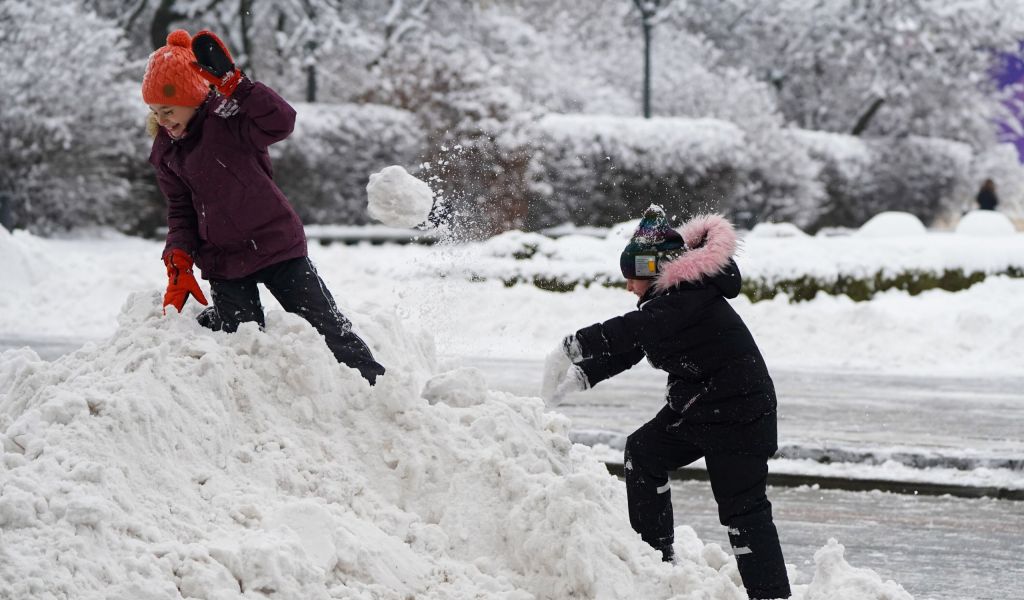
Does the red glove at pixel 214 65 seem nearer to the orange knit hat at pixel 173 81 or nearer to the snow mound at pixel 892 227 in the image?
the orange knit hat at pixel 173 81

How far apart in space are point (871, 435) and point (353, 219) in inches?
673

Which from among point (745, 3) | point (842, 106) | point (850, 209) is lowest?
point (850, 209)

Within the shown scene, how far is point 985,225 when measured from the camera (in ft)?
63.2

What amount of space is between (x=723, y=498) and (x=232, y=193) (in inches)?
84.3

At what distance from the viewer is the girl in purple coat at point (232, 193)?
16.1ft

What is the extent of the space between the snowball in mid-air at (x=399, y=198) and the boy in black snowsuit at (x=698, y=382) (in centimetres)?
Result: 142

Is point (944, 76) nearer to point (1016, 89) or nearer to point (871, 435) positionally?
point (1016, 89)

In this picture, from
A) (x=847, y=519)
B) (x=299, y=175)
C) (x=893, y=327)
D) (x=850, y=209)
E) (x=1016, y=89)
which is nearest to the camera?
(x=847, y=519)

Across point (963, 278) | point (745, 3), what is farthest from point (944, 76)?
point (963, 278)

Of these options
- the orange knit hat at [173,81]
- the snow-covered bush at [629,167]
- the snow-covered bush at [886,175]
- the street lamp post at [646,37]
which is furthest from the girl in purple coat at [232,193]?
the snow-covered bush at [886,175]

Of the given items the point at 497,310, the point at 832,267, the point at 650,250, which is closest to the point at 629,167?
the point at 832,267

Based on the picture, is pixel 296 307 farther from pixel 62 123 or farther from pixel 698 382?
pixel 62 123

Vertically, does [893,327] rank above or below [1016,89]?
below

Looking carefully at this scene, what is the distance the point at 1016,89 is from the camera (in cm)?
3941
